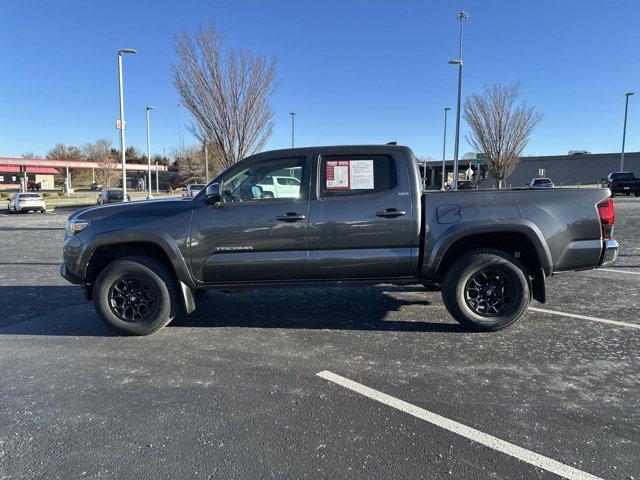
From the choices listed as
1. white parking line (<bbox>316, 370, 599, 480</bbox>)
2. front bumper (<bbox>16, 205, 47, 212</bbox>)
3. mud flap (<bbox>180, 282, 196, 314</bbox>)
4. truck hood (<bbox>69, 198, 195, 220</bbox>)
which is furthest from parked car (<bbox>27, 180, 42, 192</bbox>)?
white parking line (<bbox>316, 370, 599, 480</bbox>)

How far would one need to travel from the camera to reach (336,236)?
4793 mm

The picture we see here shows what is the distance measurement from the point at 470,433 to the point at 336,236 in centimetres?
234

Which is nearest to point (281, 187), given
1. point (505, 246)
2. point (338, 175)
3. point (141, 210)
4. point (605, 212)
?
point (338, 175)

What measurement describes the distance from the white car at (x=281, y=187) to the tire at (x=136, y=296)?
1358mm

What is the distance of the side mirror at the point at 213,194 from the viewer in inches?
189

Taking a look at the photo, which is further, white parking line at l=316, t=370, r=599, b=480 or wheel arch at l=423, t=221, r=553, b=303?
wheel arch at l=423, t=221, r=553, b=303

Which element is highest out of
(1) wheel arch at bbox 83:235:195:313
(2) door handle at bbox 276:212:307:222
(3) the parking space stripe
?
(2) door handle at bbox 276:212:307:222

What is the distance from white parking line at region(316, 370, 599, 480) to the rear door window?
6.34ft

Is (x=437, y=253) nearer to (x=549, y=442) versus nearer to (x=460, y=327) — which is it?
(x=460, y=327)

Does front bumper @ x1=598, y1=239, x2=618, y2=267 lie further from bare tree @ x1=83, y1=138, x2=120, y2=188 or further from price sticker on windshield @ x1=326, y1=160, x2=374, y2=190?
bare tree @ x1=83, y1=138, x2=120, y2=188

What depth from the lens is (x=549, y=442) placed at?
2.90 m

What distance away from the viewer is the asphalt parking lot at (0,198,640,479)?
2.74 m

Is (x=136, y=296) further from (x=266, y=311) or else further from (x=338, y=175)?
(x=338, y=175)

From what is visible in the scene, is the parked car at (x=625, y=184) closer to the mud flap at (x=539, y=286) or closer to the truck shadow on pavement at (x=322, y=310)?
the truck shadow on pavement at (x=322, y=310)
